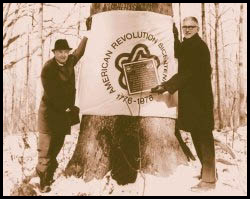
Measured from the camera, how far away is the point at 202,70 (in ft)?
19.4

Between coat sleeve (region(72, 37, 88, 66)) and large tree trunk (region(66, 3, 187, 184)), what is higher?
coat sleeve (region(72, 37, 88, 66))

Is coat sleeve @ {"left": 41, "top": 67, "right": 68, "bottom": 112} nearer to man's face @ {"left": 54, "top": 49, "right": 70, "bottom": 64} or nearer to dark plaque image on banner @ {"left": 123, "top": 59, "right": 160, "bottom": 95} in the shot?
man's face @ {"left": 54, "top": 49, "right": 70, "bottom": 64}

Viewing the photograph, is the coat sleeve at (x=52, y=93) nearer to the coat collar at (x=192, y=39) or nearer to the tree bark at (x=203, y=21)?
the coat collar at (x=192, y=39)

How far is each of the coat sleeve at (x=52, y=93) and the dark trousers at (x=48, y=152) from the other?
0.41 metres

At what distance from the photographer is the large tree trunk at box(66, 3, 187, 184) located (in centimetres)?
574

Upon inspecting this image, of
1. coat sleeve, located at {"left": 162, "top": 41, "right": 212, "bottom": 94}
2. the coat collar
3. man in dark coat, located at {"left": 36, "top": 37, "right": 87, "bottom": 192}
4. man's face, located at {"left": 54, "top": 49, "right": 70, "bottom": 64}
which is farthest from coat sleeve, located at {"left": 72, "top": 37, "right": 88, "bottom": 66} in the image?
the coat collar

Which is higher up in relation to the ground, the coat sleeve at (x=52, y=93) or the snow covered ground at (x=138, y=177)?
the coat sleeve at (x=52, y=93)

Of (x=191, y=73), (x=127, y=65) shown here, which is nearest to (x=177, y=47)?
(x=191, y=73)

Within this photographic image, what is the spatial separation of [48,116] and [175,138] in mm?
1756

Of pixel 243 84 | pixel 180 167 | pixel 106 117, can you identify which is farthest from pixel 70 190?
pixel 243 84

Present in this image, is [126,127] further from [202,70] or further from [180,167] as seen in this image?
[202,70]

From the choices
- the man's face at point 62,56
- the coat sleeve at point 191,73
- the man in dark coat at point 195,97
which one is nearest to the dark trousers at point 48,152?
the man's face at point 62,56

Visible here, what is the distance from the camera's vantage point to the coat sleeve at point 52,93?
5859 mm

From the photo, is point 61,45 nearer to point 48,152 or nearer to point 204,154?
point 48,152
